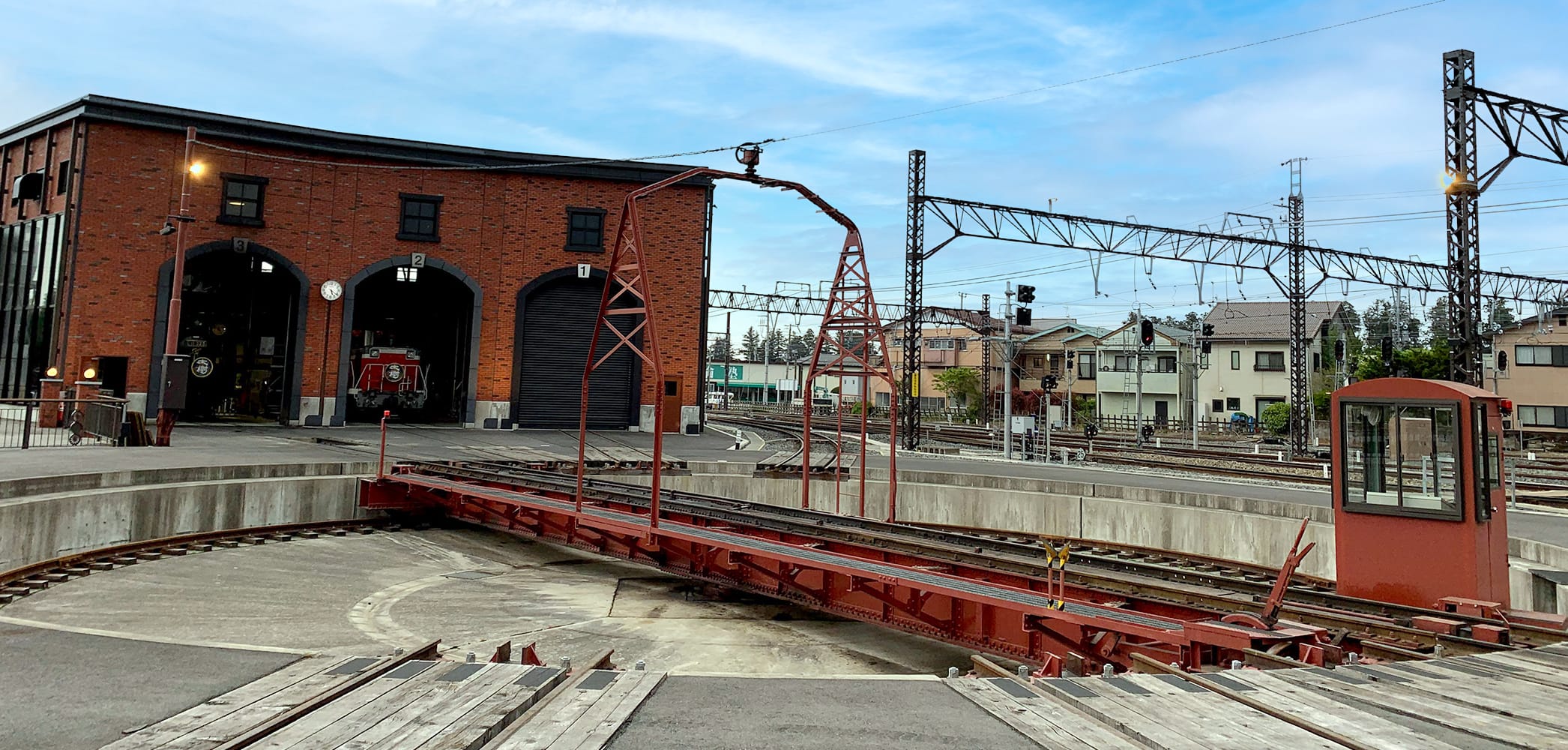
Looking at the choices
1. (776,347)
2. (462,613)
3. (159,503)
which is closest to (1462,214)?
(462,613)

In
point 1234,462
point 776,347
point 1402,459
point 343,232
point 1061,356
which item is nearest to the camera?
point 1402,459

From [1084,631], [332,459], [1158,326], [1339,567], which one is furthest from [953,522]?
[1158,326]

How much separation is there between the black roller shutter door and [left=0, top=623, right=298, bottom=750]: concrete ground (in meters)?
25.4

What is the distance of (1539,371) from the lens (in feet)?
150

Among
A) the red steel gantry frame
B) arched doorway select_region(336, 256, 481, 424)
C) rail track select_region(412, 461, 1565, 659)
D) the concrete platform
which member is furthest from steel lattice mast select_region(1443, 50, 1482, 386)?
arched doorway select_region(336, 256, 481, 424)

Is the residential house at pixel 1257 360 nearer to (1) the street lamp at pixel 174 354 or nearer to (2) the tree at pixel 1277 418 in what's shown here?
(2) the tree at pixel 1277 418

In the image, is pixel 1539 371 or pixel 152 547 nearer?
pixel 152 547

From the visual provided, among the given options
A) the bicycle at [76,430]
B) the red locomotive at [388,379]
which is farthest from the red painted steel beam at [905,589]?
the red locomotive at [388,379]

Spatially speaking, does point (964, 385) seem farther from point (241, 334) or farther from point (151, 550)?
point (151, 550)

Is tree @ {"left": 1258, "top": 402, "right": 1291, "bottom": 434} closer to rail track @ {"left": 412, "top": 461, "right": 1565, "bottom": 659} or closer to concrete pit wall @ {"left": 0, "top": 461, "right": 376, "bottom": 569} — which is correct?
rail track @ {"left": 412, "top": 461, "right": 1565, "bottom": 659}

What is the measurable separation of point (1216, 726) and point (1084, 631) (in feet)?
10.8

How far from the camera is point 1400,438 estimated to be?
30.1ft

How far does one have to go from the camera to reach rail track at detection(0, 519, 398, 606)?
10664 mm

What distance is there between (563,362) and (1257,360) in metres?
48.4
